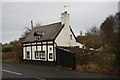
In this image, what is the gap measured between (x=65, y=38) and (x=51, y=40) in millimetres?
2594

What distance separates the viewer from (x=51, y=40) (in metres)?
36.1

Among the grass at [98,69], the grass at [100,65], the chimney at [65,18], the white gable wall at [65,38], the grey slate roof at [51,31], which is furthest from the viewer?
the chimney at [65,18]

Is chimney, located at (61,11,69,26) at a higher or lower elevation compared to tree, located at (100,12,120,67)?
higher

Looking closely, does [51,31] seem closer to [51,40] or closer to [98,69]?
[51,40]

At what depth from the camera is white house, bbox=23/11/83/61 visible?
119 ft

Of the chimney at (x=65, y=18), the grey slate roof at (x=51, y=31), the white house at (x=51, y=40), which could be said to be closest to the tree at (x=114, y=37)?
the white house at (x=51, y=40)

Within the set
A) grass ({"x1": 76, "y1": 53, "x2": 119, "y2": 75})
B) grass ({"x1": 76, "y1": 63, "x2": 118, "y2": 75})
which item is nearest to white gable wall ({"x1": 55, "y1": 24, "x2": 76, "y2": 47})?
grass ({"x1": 76, "y1": 53, "x2": 119, "y2": 75})

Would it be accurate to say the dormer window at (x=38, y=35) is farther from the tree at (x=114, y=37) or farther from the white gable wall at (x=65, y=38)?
the tree at (x=114, y=37)

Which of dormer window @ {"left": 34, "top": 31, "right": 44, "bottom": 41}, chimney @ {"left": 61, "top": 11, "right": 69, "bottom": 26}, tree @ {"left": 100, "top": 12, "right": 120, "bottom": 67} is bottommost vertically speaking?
tree @ {"left": 100, "top": 12, "right": 120, "bottom": 67}

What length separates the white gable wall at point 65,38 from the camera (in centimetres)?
3659

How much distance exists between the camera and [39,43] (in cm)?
3938

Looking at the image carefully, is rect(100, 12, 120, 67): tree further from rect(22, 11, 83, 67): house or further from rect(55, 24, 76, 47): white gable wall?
rect(55, 24, 76, 47): white gable wall

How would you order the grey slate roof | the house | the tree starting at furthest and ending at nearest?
the grey slate roof, the house, the tree

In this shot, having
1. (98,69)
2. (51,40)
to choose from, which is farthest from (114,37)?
(51,40)
